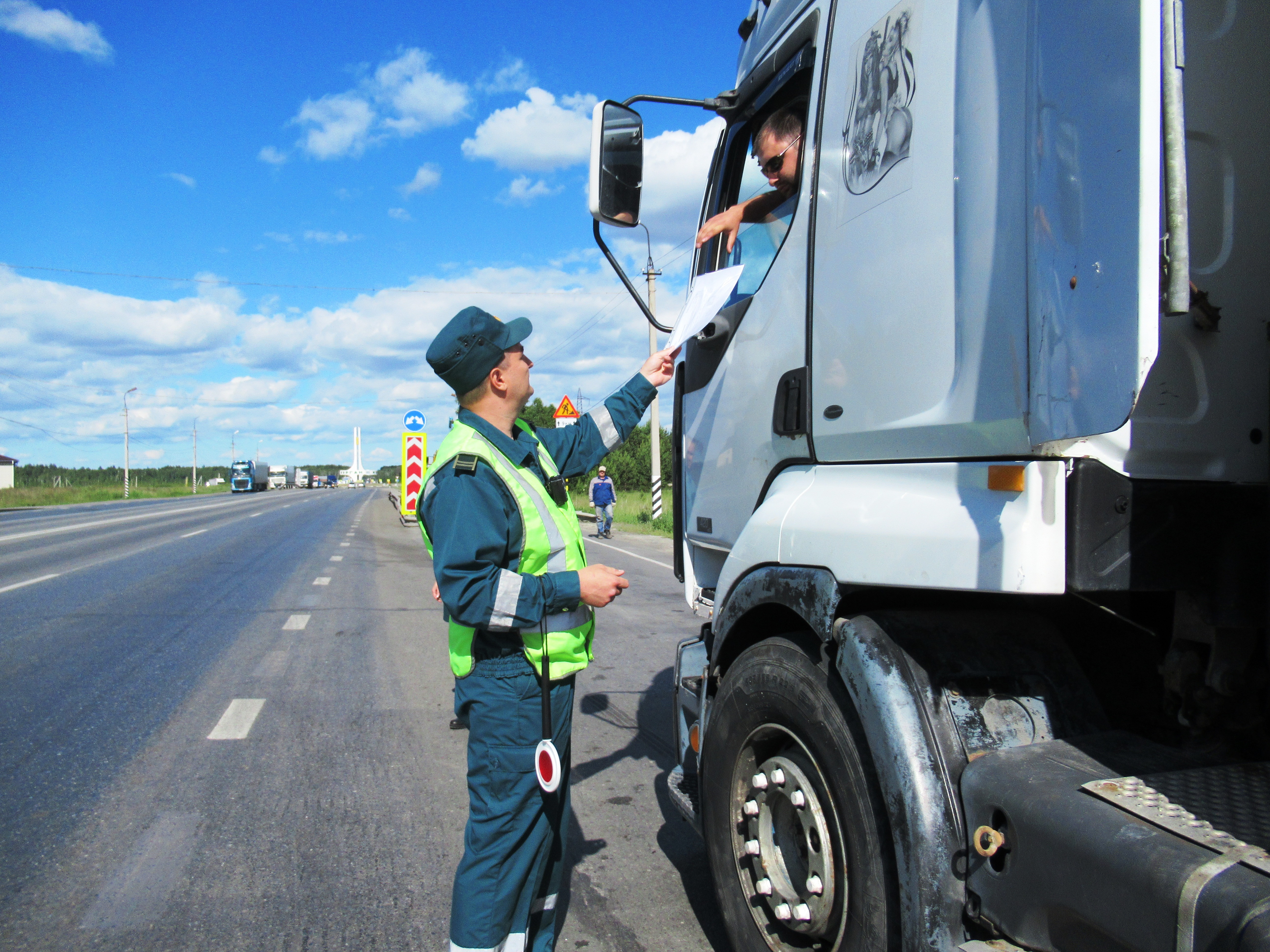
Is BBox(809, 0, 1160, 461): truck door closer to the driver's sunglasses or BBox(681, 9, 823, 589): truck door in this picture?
BBox(681, 9, 823, 589): truck door

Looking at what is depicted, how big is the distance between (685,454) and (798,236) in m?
1.01

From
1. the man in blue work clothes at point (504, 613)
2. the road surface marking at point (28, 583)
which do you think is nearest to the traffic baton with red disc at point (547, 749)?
the man in blue work clothes at point (504, 613)

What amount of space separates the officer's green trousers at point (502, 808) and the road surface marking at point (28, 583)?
10.3 meters

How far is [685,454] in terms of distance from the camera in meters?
3.15

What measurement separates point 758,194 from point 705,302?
1.32 feet

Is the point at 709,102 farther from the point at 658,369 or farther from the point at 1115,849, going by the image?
the point at 1115,849

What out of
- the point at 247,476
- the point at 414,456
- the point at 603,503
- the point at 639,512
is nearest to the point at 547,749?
the point at 414,456

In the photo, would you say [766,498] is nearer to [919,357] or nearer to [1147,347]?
[919,357]

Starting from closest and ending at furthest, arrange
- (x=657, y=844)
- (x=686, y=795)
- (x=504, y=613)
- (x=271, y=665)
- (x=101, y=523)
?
(x=504, y=613) → (x=686, y=795) → (x=657, y=844) → (x=271, y=665) → (x=101, y=523)

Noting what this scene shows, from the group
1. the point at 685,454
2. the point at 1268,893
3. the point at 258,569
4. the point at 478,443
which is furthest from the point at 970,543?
the point at 258,569

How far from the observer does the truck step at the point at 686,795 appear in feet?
8.60

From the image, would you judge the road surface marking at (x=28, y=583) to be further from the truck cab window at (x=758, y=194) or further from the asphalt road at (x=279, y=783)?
the truck cab window at (x=758, y=194)

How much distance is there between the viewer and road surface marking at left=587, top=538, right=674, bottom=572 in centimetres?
1488

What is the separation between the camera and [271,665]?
6656 millimetres
